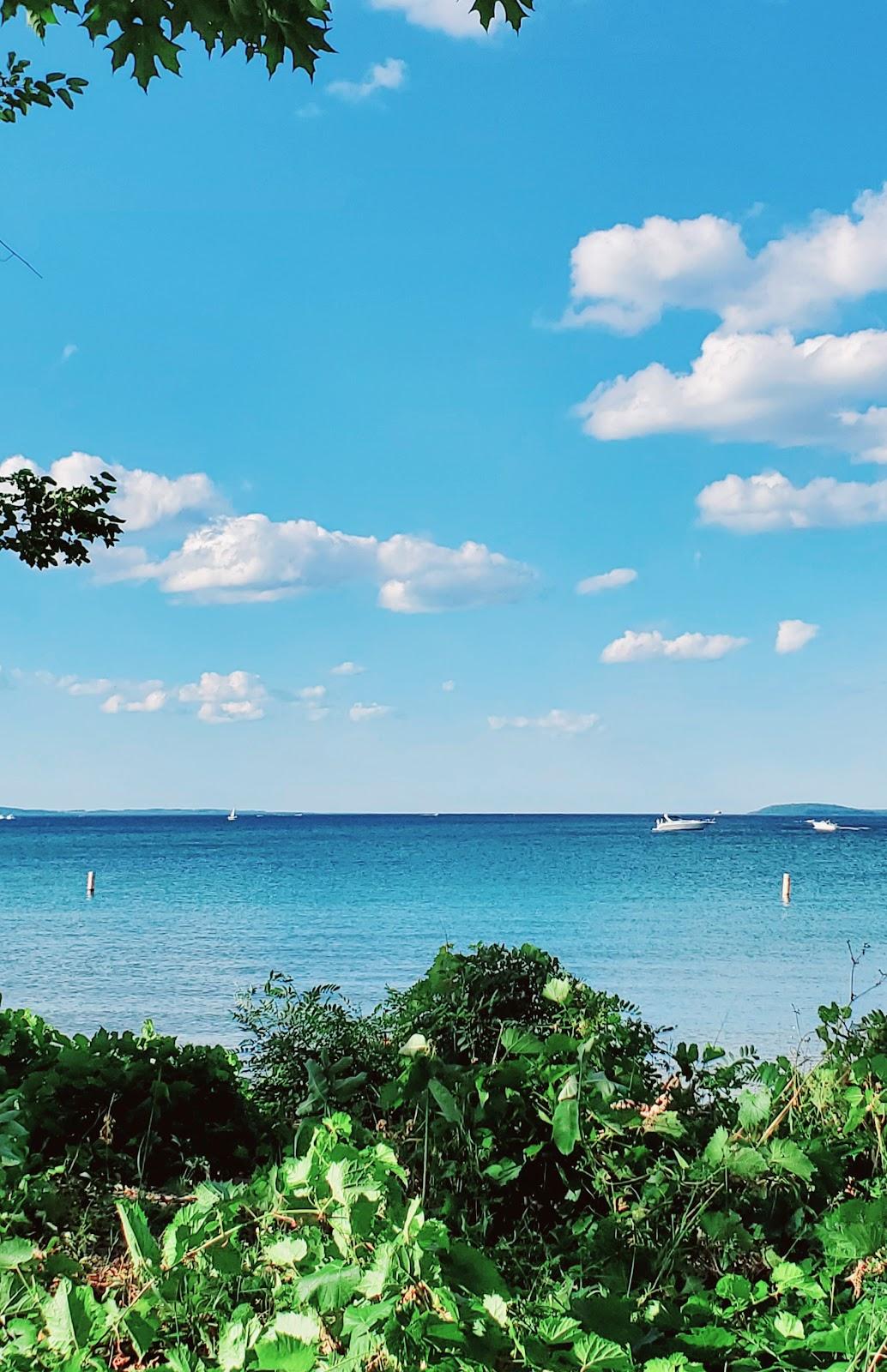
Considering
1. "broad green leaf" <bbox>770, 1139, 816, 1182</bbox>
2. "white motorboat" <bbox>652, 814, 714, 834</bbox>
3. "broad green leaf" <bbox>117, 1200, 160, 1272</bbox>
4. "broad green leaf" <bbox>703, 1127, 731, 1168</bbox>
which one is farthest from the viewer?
"white motorboat" <bbox>652, 814, 714, 834</bbox>

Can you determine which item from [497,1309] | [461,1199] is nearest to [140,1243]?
[497,1309]

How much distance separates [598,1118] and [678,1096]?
52 centimetres

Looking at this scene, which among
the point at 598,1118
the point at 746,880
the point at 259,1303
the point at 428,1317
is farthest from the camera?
the point at 746,880

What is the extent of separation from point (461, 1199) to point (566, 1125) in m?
0.40

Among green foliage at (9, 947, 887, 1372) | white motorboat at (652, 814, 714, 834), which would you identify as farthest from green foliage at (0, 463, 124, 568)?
white motorboat at (652, 814, 714, 834)

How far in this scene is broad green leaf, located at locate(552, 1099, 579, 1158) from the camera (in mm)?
3090

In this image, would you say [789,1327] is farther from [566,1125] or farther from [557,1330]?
[566,1125]

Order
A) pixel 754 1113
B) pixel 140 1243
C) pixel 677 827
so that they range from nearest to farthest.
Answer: pixel 140 1243
pixel 754 1113
pixel 677 827

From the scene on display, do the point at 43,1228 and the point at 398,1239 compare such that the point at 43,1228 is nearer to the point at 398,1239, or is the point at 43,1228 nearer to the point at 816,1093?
the point at 398,1239

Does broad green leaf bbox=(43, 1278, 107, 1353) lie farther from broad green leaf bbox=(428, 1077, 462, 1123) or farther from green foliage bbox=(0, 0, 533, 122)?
green foliage bbox=(0, 0, 533, 122)

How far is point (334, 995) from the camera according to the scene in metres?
14.9

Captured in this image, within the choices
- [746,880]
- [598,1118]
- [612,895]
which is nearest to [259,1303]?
[598,1118]

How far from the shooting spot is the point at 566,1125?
3.13 meters

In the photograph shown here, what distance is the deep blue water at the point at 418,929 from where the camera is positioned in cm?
1466
